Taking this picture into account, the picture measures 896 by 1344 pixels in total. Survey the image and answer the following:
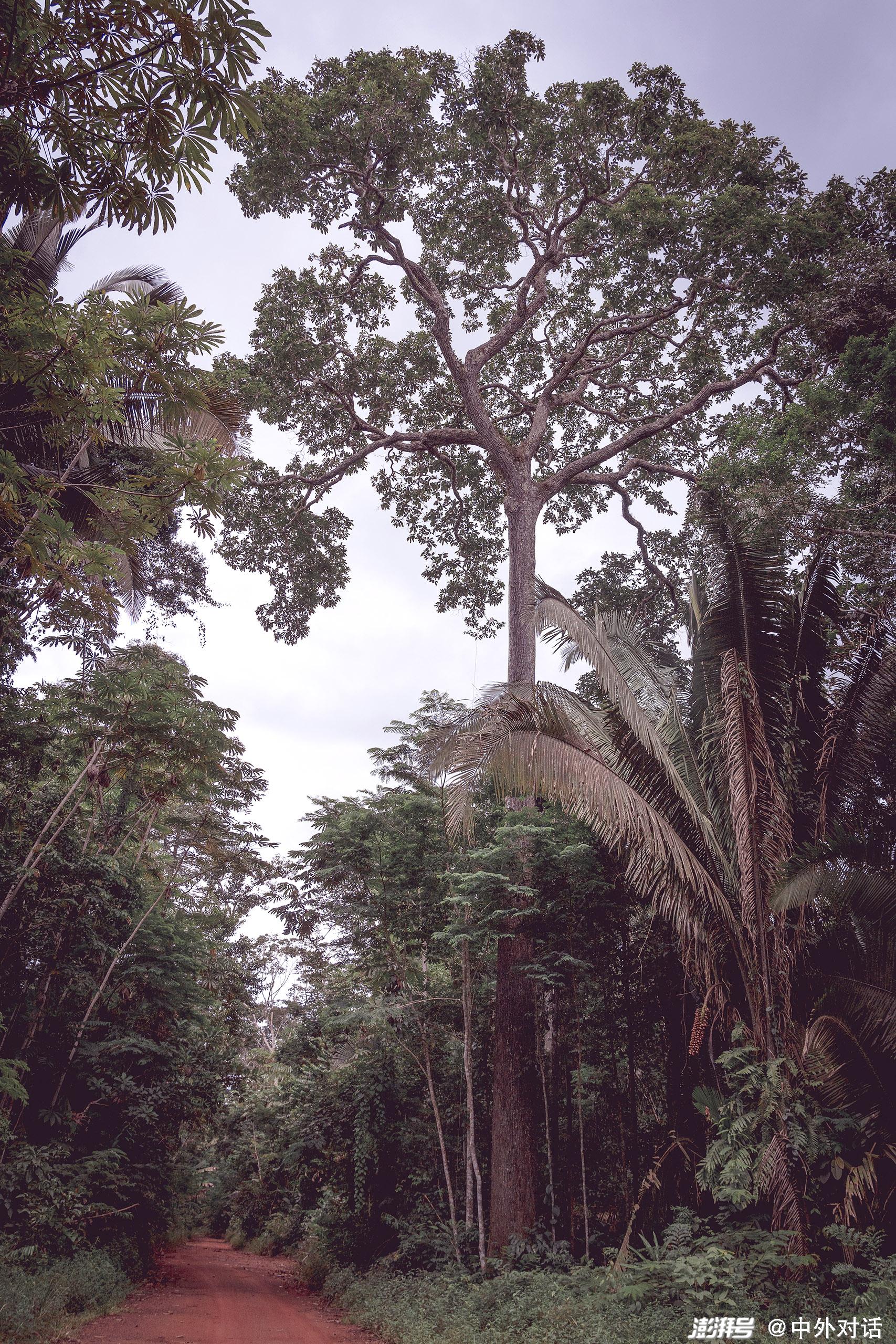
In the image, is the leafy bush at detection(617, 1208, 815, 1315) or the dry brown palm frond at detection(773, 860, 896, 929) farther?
the dry brown palm frond at detection(773, 860, 896, 929)

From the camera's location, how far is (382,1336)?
23.9 ft

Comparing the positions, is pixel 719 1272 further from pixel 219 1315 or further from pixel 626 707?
pixel 219 1315

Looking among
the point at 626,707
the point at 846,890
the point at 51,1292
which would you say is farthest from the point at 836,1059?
the point at 51,1292

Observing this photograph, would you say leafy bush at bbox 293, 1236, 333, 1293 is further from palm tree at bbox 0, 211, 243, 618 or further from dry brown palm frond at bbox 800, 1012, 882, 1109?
palm tree at bbox 0, 211, 243, 618

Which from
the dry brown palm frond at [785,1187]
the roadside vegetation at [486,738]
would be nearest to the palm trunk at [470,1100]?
the roadside vegetation at [486,738]

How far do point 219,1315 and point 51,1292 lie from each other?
101 inches

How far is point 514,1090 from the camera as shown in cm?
786

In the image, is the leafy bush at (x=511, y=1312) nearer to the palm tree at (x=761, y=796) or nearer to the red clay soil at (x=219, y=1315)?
the red clay soil at (x=219, y=1315)

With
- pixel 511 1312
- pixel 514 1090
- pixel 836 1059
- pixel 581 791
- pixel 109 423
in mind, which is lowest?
pixel 511 1312

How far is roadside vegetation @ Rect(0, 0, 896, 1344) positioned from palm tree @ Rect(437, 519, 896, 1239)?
0.13 feet

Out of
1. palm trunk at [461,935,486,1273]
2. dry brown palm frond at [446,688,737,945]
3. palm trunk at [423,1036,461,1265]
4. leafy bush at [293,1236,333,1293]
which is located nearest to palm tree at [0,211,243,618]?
dry brown palm frond at [446,688,737,945]

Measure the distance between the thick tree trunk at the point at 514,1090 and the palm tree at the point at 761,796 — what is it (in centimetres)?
157

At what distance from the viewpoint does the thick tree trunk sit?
24.4 ft

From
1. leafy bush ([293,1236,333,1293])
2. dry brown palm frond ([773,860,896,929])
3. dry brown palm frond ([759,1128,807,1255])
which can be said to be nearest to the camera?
dry brown palm frond ([759,1128,807,1255])
